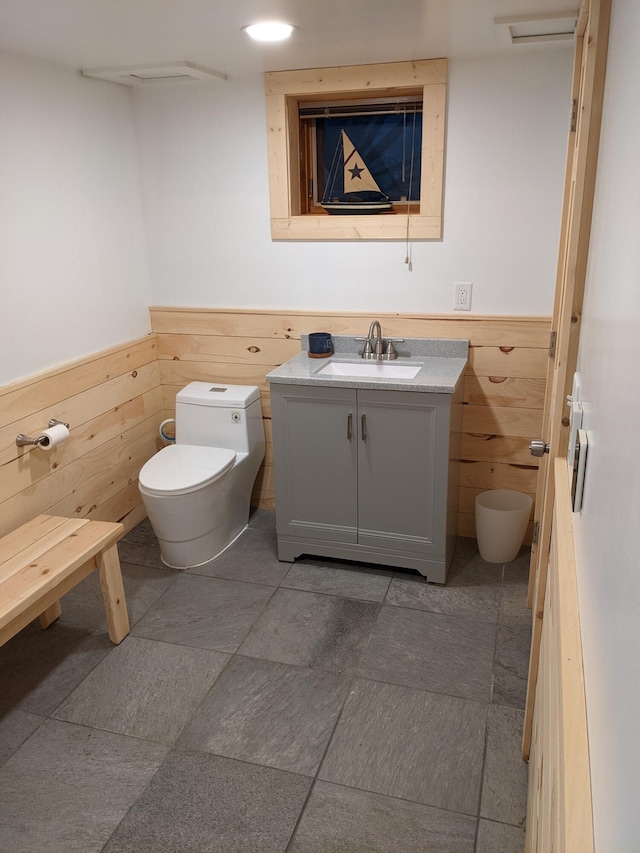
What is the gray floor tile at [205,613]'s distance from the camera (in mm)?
2578

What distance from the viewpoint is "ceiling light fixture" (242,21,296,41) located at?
2182 millimetres

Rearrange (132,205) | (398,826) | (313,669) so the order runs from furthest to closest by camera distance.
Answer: (132,205) < (313,669) < (398,826)

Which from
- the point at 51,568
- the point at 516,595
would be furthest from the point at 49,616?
the point at 516,595

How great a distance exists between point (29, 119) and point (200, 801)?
99.1 inches

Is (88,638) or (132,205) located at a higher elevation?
(132,205)

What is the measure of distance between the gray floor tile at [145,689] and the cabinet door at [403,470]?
0.90 metres

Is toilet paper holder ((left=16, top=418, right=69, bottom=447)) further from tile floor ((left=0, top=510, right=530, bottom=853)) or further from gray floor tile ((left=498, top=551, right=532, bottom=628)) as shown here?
gray floor tile ((left=498, top=551, right=532, bottom=628))

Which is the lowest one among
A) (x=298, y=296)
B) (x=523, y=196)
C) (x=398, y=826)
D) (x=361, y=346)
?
(x=398, y=826)

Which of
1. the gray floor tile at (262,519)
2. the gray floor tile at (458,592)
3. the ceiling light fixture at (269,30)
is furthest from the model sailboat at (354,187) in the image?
the gray floor tile at (458,592)

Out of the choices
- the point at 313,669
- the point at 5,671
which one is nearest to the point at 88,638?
the point at 5,671

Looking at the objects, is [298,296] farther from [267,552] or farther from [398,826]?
[398,826]

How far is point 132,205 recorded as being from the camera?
3299 mm

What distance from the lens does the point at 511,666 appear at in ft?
7.81

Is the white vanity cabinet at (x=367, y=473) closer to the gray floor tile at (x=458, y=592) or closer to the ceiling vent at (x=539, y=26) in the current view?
the gray floor tile at (x=458, y=592)
